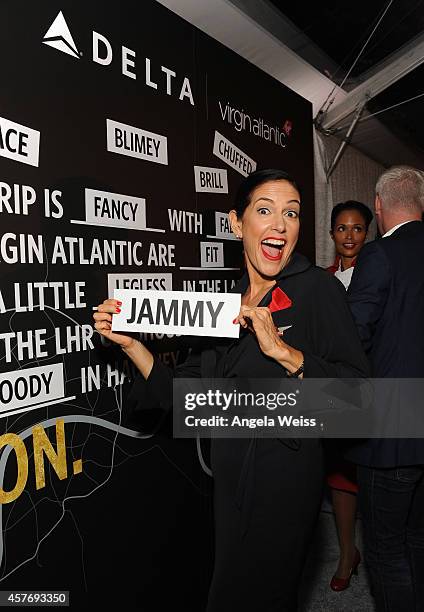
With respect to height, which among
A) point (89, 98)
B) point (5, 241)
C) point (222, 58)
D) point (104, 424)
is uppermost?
point (222, 58)

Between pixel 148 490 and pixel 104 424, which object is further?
pixel 148 490

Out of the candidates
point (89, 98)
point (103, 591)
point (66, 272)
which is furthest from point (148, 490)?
point (89, 98)

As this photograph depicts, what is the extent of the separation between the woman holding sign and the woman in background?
929 millimetres

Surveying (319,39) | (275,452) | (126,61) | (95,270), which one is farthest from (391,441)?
(319,39)

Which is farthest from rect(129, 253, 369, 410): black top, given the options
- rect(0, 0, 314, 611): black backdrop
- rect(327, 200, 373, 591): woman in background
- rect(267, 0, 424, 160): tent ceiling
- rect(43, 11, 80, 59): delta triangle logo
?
rect(267, 0, 424, 160): tent ceiling

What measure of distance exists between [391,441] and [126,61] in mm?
1536

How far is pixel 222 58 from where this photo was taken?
97.3 inches

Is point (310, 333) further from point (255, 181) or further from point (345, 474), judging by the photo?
point (345, 474)

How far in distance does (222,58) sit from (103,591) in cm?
220

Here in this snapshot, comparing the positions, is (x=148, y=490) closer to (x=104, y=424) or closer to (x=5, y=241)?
(x=104, y=424)

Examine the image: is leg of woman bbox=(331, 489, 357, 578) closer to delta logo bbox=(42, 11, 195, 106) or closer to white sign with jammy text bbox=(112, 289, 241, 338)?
white sign with jammy text bbox=(112, 289, 241, 338)

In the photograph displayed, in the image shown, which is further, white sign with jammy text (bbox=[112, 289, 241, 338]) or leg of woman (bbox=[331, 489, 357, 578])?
leg of woman (bbox=[331, 489, 357, 578])

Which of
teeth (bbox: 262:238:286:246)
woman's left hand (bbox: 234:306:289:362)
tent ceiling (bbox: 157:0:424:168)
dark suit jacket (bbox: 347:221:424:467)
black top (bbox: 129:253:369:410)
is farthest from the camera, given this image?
tent ceiling (bbox: 157:0:424:168)

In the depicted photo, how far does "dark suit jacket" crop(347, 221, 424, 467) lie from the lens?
1.72 m
